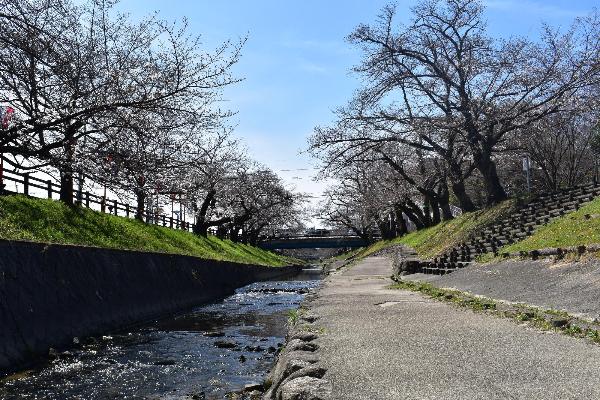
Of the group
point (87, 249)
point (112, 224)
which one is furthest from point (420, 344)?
point (112, 224)

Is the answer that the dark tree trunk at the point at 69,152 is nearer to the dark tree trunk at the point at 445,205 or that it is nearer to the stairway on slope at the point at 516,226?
the stairway on slope at the point at 516,226

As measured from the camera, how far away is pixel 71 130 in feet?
28.1

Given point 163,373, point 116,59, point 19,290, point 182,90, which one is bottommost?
point 163,373

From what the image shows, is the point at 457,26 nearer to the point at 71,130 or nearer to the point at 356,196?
the point at 71,130

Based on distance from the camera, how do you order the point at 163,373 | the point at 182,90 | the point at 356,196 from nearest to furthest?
the point at 163,373 → the point at 182,90 → the point at 356,196

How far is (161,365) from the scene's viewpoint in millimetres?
7777

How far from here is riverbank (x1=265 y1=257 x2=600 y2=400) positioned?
4.00 m

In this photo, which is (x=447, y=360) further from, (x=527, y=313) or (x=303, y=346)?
(x=527, y=313)

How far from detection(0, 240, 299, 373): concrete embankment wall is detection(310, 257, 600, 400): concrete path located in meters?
4.11

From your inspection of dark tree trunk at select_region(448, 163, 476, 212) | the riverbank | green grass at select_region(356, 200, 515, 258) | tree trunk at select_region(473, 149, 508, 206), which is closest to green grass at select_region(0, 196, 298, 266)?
the riverbank

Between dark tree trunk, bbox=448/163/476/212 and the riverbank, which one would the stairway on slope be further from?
the riverbank

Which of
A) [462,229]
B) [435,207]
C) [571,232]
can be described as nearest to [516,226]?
[462,229]

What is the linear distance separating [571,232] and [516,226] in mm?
6924

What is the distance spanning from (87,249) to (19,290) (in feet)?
9.66
